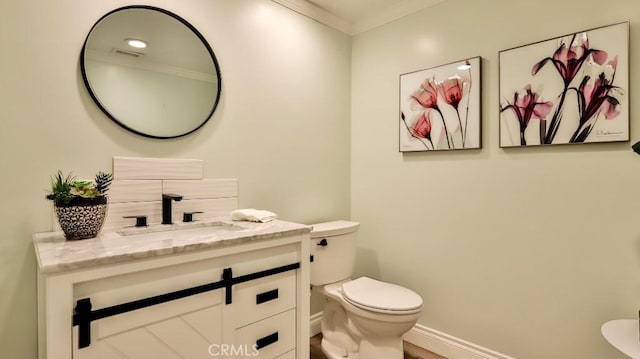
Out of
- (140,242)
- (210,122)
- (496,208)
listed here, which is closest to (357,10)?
(210,122)

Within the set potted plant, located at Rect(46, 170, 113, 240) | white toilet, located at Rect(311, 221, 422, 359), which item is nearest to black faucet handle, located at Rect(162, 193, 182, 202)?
potted plant, located at Rect(46, 170, 113, 240)

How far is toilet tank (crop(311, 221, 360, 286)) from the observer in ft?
6.70

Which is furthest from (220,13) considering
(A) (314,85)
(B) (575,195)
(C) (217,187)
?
(B) (575,195)

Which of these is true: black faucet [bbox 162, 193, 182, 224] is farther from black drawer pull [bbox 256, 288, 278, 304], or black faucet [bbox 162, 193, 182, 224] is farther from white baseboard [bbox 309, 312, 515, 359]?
white baseboard [bbox 309, 312, 515, 359]

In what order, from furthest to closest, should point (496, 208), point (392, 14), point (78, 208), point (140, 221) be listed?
point (392, 14)
point (496, 208)
point (140, 221)
point (78, 208)

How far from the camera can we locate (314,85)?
237cm

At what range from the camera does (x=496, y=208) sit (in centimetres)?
189

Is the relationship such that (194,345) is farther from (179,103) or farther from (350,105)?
(350,105)

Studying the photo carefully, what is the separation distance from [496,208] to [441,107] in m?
0.72

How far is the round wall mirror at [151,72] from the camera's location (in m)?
1.46

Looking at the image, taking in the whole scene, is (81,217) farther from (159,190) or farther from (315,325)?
(315,325)

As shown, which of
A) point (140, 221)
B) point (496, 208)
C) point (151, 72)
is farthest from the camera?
point (496, 208)
